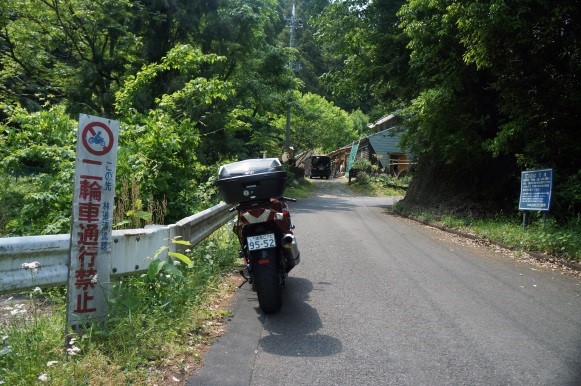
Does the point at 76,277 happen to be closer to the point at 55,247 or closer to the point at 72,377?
the point at 55,247

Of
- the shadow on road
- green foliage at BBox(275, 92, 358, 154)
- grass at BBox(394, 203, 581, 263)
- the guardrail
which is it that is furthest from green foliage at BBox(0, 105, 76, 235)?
green foliage at BBox(275, 92, 358, 154)

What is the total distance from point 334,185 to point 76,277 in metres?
39.8

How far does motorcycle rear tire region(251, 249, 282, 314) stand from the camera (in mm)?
5629

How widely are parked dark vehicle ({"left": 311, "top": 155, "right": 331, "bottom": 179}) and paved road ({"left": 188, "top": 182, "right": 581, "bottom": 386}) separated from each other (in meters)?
43.5

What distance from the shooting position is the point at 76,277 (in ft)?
13.8

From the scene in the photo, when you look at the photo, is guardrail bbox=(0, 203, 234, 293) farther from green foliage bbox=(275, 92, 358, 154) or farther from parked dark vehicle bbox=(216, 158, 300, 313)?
green foliage bbox=(275, 92, 358, 154)

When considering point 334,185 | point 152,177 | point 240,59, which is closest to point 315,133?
point 334,185

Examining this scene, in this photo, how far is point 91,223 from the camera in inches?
167

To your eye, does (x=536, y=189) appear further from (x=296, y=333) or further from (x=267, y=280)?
(x=296, y=333)

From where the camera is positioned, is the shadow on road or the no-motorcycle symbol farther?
the shadow on road

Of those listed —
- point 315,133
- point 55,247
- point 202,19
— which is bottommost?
point 55,247

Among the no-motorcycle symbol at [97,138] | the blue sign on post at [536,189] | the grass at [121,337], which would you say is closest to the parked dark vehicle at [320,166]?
the blue sign on post at [536,189]

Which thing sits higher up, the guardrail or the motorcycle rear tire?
the guardrail

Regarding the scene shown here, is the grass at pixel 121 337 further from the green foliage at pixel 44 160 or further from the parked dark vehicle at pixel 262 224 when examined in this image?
the green foliage at pixel 44 160
